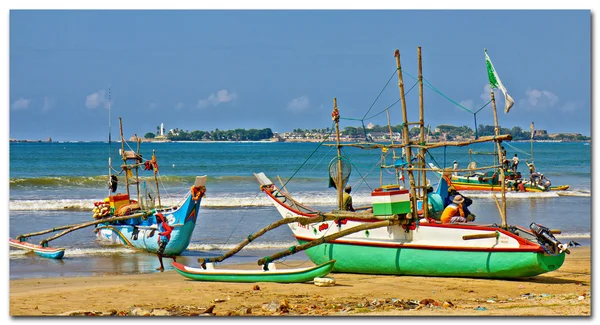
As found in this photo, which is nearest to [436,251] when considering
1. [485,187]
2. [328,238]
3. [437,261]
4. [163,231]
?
[437,261]

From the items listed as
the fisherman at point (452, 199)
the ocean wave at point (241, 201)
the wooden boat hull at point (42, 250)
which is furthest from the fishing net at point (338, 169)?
the ocean wave at point (241, 201)

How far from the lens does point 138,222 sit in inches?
639

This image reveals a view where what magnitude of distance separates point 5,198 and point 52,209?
1616 cm

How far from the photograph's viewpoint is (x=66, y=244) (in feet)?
55.4

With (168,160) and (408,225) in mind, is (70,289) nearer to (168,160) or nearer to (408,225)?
(408,225)

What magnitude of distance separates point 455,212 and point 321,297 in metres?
2.59

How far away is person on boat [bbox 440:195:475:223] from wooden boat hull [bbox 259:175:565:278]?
0.28 meters

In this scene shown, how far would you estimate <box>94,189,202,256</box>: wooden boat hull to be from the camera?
15.2 m

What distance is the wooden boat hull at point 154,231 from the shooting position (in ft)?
49.8

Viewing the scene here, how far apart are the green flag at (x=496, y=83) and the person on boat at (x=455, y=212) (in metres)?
1.96

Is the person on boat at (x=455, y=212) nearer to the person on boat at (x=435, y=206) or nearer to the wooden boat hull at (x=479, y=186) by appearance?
the person on boat at (x=435, y=206)

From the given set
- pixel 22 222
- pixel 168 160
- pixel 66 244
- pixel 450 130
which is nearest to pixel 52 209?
pixel 22 222

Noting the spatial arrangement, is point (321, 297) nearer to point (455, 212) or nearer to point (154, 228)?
point (455, 212)

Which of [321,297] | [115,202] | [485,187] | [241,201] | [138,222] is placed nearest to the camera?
[321,297]
